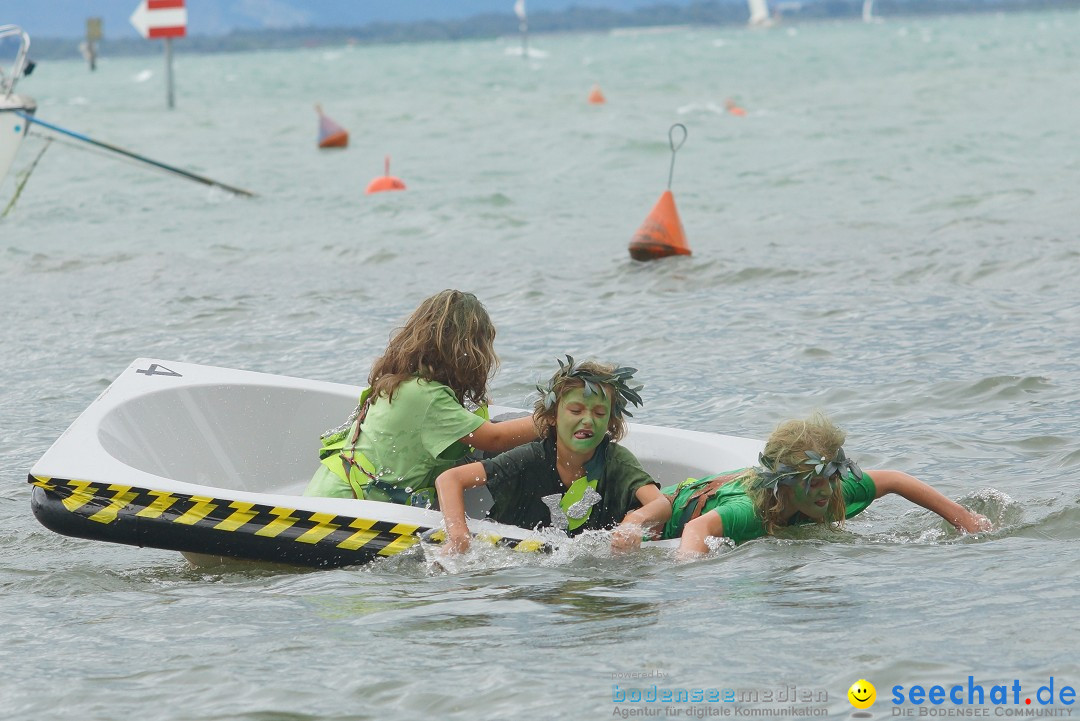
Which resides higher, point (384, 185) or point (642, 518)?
point (384, 185)

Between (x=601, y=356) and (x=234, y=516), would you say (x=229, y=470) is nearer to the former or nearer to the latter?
(x=234, y=516)

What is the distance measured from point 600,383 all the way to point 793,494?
74cm

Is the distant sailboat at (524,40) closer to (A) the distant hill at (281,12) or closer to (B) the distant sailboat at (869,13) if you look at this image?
(B) the distant sailboat at (869,13)

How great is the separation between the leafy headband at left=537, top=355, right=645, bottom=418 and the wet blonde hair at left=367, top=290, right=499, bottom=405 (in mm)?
285

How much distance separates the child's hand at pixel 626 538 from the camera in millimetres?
4609

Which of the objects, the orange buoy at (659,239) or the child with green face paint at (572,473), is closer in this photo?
the child with green face paint at (572,473)

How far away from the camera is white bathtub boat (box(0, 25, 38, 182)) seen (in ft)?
40.1

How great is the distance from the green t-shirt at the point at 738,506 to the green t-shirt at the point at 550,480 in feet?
0.54

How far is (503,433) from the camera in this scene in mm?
4996

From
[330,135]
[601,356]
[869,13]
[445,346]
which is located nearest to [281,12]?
[869,13]

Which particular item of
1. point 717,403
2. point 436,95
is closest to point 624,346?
point 717,403

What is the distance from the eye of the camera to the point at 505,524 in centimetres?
486


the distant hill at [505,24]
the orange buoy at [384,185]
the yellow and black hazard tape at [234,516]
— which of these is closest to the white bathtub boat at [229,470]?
the yellow and black hazard tape at [234,516]

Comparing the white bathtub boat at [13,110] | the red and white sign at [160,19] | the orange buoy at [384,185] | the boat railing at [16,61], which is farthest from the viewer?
the red and white sign at [160,19]
